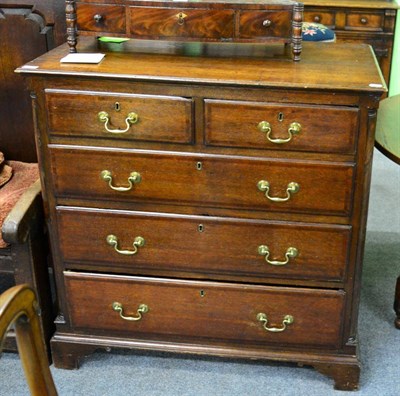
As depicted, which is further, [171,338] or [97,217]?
[171,338]

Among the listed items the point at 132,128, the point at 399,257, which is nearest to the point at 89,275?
the point at 132,128

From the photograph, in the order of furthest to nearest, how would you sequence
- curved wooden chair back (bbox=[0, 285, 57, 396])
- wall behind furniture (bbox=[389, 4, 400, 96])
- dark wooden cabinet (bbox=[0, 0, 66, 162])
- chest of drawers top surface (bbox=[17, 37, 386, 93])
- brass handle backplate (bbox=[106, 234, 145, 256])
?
wall behind furniture (bbox=[389, 4, 400, 96])
dark wooden cabinet (bbox=[0, 0, 66, 162])
brass handle backplate (bbox=[106, 234, 145, 256])
chest of drawers top surface (bbox=[17, 37, 386, 93])
curved wooden chair back (bbox=[0, 285, 57, 396])

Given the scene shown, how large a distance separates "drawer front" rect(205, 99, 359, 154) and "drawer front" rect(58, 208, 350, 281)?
25cm

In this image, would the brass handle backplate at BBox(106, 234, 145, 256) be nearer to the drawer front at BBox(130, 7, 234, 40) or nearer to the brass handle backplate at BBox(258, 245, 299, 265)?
the brass handle backplate at BBox(258, 245, 299, 265)

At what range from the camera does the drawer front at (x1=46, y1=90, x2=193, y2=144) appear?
182 cm

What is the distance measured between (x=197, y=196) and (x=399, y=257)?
131 centimetres

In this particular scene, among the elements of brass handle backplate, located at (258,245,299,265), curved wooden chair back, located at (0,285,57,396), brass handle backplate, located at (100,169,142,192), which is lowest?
brass handle backplate, located at (258,245,299,265)

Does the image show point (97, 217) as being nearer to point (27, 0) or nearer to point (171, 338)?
point (171, 338)

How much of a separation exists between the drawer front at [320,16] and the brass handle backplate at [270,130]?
8.98 ft

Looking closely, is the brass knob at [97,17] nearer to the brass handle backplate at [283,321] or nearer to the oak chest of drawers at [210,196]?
the oak chest of drawers at [210,196]

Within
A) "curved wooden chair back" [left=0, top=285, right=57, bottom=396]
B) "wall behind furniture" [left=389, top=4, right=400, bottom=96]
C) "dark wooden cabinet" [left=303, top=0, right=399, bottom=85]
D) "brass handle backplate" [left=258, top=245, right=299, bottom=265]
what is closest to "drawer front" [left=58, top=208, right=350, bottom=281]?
"brass handle backplate" [left=258, top=245, right=299, bottom=265]

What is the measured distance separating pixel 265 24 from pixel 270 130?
12.4 inches

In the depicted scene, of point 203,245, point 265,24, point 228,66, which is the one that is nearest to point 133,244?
point 203,245

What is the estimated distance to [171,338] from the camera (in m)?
2.14
